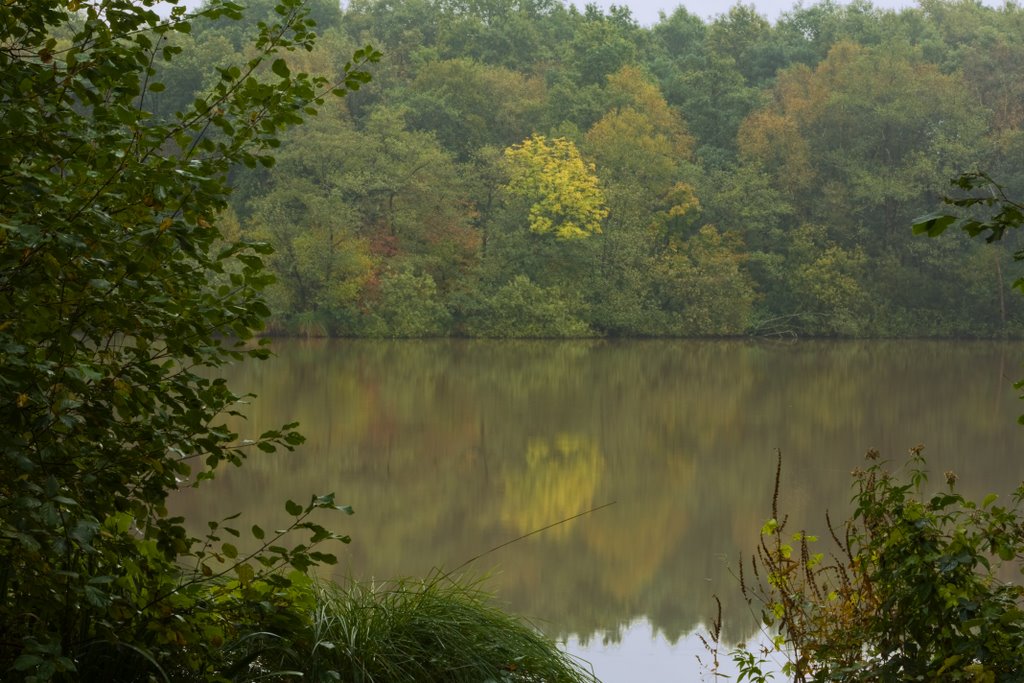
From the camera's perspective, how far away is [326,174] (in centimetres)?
2886

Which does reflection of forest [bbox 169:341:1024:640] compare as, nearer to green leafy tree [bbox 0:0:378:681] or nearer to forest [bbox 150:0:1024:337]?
green leafy tree [bbox 0:0:378:681]

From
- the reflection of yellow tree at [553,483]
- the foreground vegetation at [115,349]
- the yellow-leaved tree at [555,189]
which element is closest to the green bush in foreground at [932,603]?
the foreground vegetation at [115,349]

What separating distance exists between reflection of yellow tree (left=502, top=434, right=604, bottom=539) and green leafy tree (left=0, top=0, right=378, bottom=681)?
5130 millimetres

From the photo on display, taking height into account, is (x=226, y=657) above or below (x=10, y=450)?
below

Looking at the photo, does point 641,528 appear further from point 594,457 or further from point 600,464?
point 594,457

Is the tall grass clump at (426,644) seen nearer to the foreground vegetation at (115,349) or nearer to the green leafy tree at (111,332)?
the foreground vegetation at (115,349)

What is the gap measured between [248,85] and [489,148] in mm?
27937

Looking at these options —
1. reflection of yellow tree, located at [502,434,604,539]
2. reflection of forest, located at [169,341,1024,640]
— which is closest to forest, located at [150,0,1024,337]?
reflection of forest, located at [169,341,1024,640]

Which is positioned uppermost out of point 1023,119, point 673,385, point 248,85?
point 1023,119

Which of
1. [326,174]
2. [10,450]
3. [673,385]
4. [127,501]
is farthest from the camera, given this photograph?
[326,174]

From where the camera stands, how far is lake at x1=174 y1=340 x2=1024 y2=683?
636 centimetres

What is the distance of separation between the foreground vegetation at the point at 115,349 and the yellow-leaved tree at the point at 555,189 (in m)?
27.3

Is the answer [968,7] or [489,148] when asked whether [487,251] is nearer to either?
[489,148]

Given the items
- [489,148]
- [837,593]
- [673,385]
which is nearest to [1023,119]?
[489,148]
